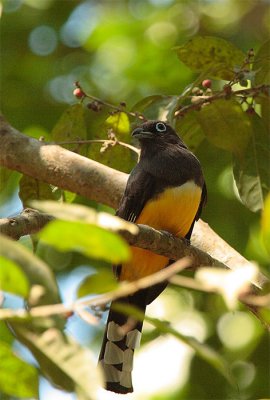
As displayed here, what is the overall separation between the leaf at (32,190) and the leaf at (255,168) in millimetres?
1114

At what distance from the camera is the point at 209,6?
8617mm

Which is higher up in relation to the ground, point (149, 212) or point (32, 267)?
point (32, 267)

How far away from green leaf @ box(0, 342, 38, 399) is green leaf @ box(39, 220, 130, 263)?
0.41 metres

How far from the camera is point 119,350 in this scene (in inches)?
196

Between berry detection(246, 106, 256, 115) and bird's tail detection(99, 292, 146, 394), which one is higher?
berry detection(246, 106, 256, 115)

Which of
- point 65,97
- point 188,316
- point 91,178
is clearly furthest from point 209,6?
point 91,178

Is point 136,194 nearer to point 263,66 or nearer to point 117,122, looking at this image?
point 117,122

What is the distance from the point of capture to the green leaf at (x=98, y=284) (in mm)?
1722

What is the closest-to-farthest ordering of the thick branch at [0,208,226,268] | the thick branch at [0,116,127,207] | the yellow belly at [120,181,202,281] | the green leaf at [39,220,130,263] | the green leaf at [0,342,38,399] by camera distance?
the green leaf at [39,220,130,263]
the green leaf at [0,342,38,399]
the thick branch at [0,208,226,268]
the thick branch at [0,116,127,207]
the yellow belly at [120,181,202,281]

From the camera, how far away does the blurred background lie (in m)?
6.62

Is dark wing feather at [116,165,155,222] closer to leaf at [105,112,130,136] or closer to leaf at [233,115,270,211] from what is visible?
leaf at [105,112,130,136]

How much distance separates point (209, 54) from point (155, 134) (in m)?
0.97

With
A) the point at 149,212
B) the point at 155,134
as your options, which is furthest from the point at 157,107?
the point at 155,134

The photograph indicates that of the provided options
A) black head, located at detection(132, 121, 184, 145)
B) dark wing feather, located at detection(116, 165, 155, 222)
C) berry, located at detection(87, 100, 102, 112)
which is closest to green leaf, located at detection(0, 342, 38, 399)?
dark wing feather, located at detection(116, 165, 155, 222)
